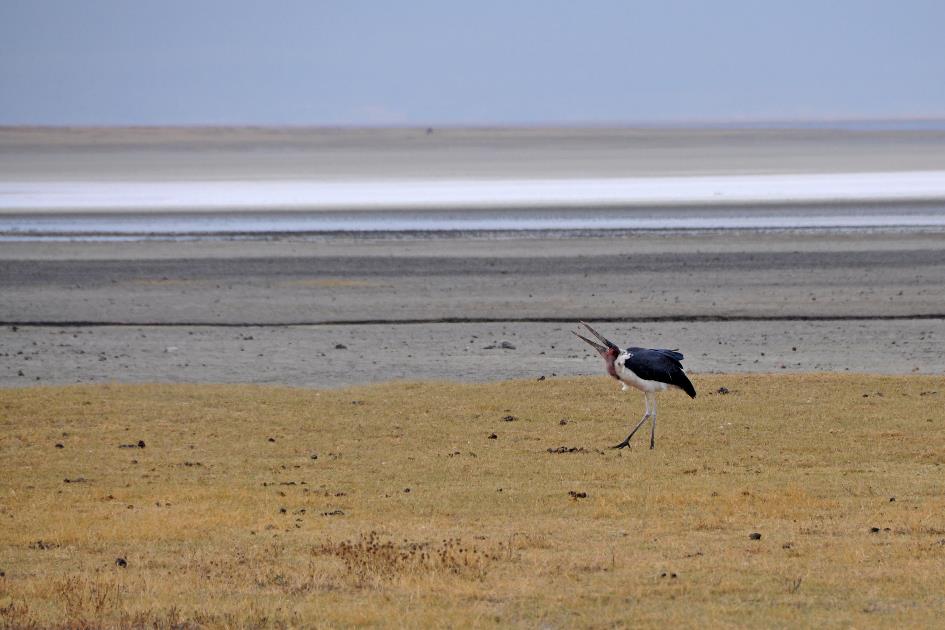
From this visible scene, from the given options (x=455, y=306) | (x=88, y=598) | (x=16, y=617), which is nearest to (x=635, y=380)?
(x=88, y=598)

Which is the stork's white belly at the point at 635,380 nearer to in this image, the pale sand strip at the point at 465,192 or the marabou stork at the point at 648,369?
the marabou stork at the point at 648,369

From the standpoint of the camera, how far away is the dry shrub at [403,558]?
29.2 feet

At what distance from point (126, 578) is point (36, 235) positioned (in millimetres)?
35675

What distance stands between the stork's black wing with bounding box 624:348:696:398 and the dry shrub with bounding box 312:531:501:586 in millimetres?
4055

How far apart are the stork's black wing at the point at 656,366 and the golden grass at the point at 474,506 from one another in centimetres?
72

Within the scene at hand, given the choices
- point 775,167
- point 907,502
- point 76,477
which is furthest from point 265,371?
point 775,167

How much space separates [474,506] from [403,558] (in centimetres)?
208

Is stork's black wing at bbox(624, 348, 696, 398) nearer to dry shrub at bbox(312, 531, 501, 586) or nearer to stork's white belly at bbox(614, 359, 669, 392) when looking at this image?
stork's white belly at bbox(614, 359, 669, 392)

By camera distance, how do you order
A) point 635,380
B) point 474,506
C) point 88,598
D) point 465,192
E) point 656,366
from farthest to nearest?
1. point 465,192
2. point 635,380
3. point 656,366
4. point 474,506
5. point 88,598

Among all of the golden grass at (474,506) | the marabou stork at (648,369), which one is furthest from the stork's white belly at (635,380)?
the golden grass at (474,506)

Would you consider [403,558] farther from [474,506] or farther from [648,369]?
[648,369]

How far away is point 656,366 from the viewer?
44.1 ft

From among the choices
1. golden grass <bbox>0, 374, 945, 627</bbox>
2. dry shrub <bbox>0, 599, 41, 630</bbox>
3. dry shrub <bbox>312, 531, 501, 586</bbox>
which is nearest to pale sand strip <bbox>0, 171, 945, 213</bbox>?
golden grass <bbox>0, 374, 945, 627</bbox>

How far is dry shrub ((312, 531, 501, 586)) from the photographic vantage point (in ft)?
29.2
